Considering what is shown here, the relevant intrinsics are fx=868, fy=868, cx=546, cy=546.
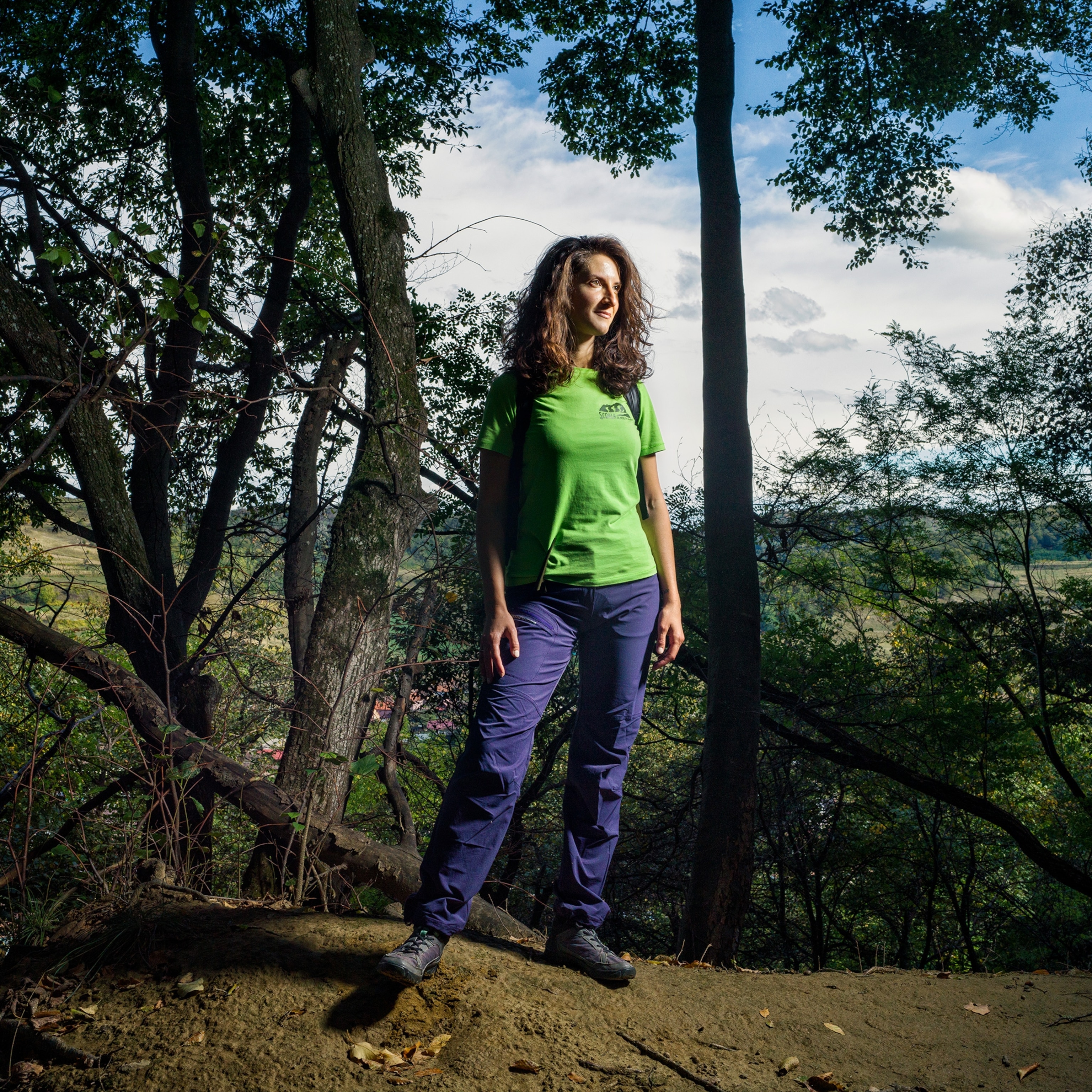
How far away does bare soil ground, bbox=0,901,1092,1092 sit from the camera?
208cm

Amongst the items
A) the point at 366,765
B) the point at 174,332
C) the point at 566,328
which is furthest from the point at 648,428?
the point at 174,332

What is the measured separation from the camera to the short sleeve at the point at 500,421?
8.24ft

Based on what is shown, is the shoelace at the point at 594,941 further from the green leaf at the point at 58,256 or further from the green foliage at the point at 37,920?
the green leaf at the point at 58,256

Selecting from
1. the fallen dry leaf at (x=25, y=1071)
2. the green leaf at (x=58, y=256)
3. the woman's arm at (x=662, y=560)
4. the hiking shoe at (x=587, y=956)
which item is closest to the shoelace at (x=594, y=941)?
the hiking shoe at (x=587, y=956)

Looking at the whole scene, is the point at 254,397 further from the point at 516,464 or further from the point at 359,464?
the point at 516,464

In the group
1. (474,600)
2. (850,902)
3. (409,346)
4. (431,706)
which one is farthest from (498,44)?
(850,902)

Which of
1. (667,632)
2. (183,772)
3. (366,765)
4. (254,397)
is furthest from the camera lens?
(254,397)

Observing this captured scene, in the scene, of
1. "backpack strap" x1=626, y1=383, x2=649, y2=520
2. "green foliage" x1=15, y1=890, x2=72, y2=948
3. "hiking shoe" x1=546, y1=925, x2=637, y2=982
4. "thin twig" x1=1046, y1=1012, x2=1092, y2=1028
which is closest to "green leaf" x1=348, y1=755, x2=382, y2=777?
"hiking shoe" x1=546, y1=925, x2=637, y2=982

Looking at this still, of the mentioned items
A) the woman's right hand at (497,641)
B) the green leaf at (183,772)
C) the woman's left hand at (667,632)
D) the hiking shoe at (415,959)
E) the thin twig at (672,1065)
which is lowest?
the thin twig at (672,1065)

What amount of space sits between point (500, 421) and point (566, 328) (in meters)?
0.36

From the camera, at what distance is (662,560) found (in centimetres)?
274

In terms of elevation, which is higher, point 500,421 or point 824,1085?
point 500,421

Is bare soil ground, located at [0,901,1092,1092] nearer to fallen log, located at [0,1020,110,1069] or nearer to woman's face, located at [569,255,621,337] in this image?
fallen log, located at [0,1020,110,1069]

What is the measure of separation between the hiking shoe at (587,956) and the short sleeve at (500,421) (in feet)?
4.77
